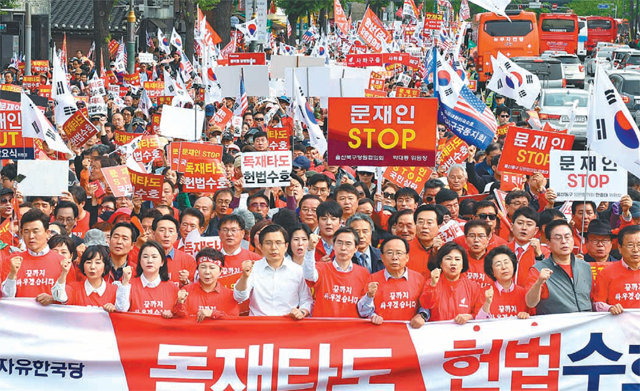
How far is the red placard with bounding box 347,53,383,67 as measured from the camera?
24172 mm

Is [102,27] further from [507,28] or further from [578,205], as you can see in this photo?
[578,205]

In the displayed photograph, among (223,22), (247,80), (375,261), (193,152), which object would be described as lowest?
(375,261)

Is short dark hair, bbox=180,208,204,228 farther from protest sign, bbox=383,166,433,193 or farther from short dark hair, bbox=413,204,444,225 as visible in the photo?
protest sign, bbox=383,166,433,193

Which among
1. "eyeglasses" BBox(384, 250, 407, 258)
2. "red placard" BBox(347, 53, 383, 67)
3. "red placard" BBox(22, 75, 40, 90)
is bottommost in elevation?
"eyeglasses" BBox(384, 250, 407, 258)

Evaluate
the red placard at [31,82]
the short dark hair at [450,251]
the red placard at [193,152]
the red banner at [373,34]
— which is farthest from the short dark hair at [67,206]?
the red banner at [373,34]

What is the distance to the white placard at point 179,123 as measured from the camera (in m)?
15.0

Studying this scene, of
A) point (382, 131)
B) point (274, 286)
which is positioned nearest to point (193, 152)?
point (382, 131)

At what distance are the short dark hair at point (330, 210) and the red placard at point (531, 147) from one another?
11.1 ft

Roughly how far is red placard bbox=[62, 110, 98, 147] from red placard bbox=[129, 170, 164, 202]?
316 centimetres

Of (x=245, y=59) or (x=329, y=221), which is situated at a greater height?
(x=245, y=59)

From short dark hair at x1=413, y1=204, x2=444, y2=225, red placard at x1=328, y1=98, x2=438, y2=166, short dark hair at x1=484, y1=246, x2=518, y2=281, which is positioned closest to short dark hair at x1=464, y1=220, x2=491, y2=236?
short dark hair at x1=413, y1=204, x2=444, y2=225

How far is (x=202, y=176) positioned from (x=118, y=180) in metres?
1.05

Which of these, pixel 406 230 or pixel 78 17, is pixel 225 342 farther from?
pixel 78 17

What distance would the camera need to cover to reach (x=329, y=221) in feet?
31.2
